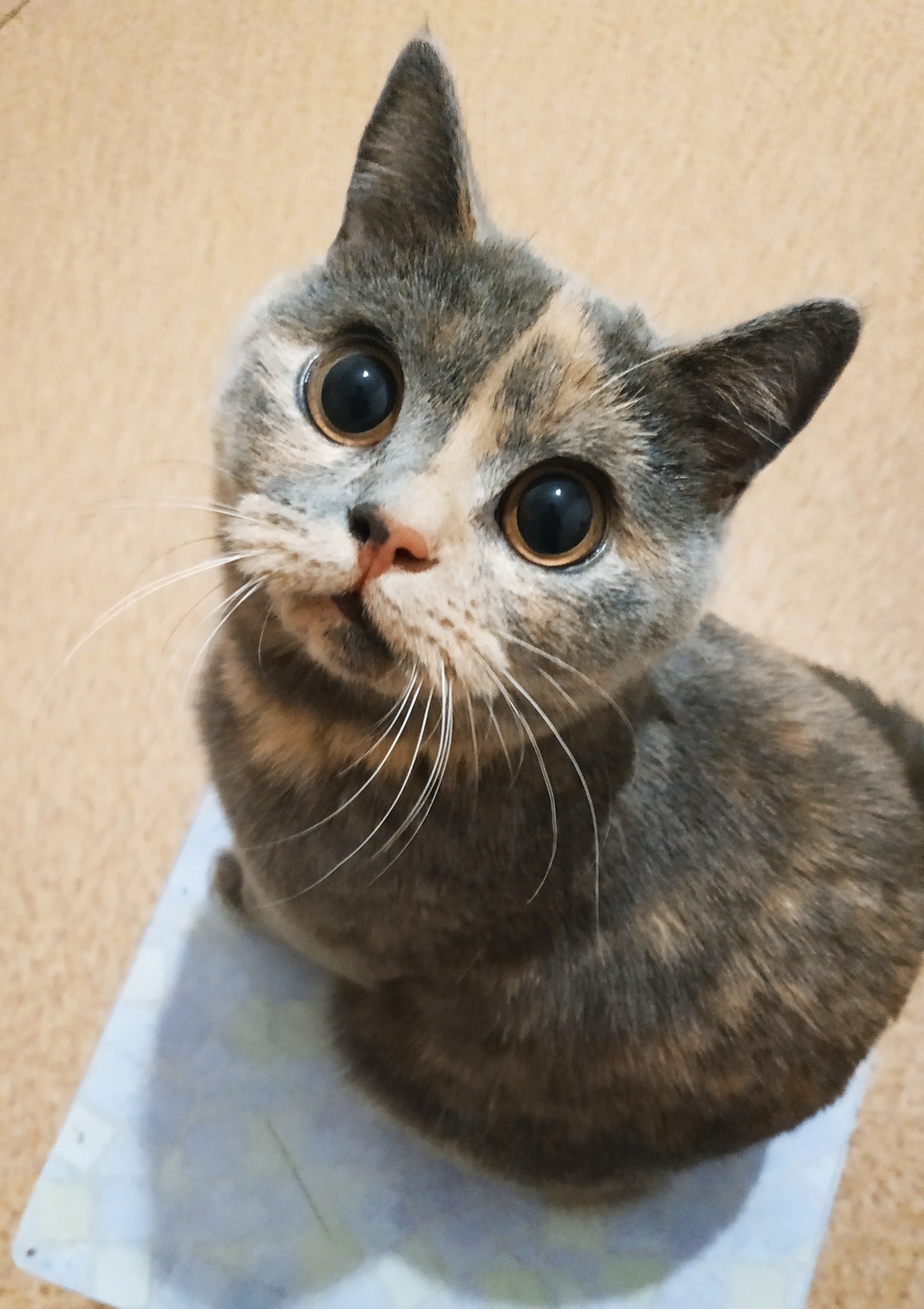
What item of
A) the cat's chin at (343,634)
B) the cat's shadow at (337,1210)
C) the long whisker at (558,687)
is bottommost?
the cat's shadow at (337,1210)

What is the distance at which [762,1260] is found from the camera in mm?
918

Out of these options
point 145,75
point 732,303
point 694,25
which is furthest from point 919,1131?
point 145,75

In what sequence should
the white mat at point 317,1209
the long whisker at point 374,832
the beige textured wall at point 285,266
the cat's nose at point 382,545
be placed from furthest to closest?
the beige textured wall at point 285,266, the white mat at point 317,1209, the long whisker at point 374,832, the cat's nose at point 382,545

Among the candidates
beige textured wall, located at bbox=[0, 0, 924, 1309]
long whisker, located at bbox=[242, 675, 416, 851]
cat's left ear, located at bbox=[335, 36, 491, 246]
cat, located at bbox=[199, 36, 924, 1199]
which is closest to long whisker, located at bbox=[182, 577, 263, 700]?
cat, located at bbox=[199, 36, 924, 1199]

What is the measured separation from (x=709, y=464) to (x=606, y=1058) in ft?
1.36

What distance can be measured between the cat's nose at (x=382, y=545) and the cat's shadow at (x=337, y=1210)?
2.01 feet

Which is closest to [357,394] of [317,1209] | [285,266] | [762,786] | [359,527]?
[359,527]

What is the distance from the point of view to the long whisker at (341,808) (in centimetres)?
62

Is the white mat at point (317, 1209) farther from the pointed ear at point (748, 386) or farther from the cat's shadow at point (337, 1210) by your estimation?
the pointed ear at point (748, 386)

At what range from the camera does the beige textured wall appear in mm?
1055

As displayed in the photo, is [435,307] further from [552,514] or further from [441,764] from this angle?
[441,764]

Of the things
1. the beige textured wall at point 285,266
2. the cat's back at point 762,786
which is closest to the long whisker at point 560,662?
the cat's back at point 762,786

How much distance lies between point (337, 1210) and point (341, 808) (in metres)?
0.47

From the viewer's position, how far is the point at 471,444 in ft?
1.79
